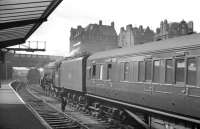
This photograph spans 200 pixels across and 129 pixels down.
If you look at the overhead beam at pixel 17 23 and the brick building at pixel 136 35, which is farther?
the brick building at pixel 136 35

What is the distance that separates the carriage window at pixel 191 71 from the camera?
9.05 meters

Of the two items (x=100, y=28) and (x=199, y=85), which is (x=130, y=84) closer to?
(x=199, y=85)

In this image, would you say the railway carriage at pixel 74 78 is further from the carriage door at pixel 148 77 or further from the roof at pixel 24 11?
the carriage door at pixel 148 77

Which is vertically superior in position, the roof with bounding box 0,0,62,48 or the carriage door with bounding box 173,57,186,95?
the roof with bounding box 0,0,62,48

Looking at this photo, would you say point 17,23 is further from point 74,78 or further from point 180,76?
point 74,78

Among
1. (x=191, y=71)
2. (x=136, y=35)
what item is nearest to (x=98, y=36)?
(x=136, y=35)

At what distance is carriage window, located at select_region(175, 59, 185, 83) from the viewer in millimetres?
9586

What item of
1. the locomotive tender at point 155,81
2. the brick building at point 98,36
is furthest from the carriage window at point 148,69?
the brick building at point 98,36

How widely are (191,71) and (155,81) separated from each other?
1945mm

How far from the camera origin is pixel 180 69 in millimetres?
9719

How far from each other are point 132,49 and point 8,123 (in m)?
6.42

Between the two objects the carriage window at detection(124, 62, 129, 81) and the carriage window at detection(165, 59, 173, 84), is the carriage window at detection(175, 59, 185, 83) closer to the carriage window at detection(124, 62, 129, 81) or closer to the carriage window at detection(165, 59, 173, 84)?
the carriage window at detection(165, 59, 173, 84)

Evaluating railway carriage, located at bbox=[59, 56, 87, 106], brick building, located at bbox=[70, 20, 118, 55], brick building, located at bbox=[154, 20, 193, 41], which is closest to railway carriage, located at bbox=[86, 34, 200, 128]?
railway carriage, located at bbox=[59, 56, 87, 106]

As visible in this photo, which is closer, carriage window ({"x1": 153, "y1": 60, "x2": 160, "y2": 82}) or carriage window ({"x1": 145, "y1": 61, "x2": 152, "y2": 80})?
carriage window ({"x1": 153, "y1": 60, "x2": 160, "y2": 82})
